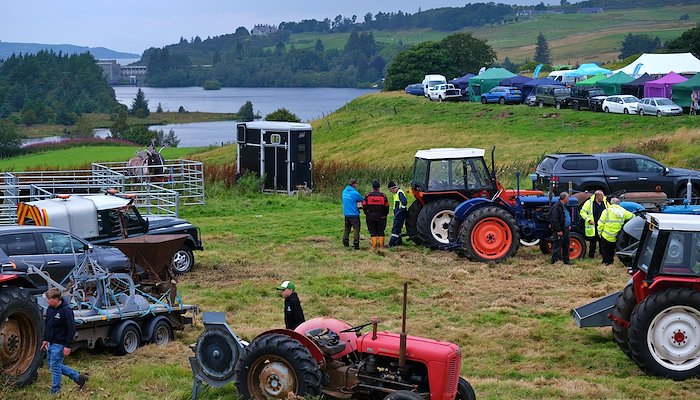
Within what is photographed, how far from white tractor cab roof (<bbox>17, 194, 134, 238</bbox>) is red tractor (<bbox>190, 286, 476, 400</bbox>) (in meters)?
7.56

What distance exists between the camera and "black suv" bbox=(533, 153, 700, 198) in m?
25.8

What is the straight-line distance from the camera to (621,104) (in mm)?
50500

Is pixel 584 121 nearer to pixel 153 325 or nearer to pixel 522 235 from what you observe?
pixel 522 235

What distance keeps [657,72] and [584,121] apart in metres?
13.5

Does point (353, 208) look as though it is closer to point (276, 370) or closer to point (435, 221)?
point (435, 221)

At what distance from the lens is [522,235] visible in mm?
20562

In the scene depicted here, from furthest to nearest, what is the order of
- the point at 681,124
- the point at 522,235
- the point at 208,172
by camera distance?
1. the point at 681,124
2. the point at 208,172
3. the point at 522,235

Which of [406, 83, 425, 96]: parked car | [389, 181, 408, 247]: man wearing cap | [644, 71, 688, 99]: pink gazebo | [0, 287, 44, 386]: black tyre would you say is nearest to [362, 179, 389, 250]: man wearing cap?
[389, 181, 408, 247]: man wearing cap

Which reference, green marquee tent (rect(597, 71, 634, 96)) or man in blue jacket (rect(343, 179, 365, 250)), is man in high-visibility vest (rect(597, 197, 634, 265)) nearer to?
man in blue jacket (rect(343, 179, 365, 250))

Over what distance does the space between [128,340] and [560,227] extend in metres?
9.32

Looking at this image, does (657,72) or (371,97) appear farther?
(371,97)

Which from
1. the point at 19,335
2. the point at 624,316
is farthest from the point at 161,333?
the point at 624,316

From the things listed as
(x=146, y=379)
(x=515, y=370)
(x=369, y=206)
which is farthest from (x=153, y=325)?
(x=369, y=206)

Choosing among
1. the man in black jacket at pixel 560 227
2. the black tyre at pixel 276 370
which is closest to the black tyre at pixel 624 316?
the black tyre at pixel 276 370
